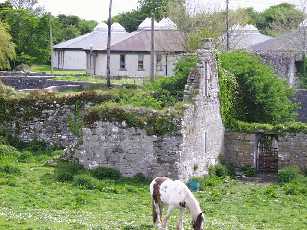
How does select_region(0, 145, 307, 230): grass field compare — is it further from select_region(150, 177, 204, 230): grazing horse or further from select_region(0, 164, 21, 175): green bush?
select_region(150, 177, 204, 230): grazing horse

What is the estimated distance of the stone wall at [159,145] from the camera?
2462 centimetres

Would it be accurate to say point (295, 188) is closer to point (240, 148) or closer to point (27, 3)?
point (240, 148)

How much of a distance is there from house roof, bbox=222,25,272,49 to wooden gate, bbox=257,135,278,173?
106ft

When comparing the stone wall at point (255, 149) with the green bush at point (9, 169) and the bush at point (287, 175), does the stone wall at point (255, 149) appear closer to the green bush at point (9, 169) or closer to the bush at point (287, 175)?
the bush at point (287, 175)

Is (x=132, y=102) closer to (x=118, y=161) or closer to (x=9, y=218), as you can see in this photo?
(x=118, y=161)

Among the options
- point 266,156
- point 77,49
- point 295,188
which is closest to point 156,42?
point 77,49

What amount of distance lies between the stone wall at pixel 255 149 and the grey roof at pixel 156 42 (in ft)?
105

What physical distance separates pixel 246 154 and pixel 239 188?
14.7 feet

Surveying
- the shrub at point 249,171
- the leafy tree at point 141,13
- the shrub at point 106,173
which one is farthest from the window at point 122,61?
the shrub at point 106,173

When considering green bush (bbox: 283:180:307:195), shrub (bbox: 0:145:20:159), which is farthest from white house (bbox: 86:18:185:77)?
green bush (bbox: 283:180:307:195)

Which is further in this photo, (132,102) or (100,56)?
(100,56)

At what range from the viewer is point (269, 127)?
28891mm

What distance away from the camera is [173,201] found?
16.3 metres

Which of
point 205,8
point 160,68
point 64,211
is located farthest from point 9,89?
point 205,8
